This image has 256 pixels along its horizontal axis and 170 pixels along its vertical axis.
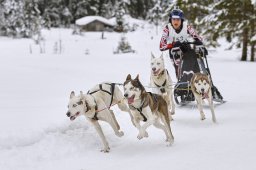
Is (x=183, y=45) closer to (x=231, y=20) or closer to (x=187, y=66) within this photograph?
(x=187, y=66)

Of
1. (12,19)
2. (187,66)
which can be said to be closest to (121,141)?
(187,66)

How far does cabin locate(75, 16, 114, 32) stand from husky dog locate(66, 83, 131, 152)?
48.1m

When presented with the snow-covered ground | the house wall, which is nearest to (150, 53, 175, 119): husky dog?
the snow-covered ground

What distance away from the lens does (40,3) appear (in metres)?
56.9

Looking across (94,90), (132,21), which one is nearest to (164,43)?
(94,90)

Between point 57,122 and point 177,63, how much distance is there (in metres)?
2.94

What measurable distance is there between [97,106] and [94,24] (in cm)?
5053

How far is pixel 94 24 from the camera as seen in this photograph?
54906 millimetres

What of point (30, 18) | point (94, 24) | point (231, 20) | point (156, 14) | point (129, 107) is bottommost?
point (129, 107)

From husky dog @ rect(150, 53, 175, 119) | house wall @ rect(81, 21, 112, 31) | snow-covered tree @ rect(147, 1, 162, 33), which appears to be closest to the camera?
husky dog @ rect(150, 53, 175, 119)

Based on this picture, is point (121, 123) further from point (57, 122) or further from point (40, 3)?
point (40, 3)

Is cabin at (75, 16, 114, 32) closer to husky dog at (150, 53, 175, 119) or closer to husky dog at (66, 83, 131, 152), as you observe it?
husky dog at (150, 53, 175, 119)

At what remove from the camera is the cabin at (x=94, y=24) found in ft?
176

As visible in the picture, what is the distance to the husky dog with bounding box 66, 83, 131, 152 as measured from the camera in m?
5.01
